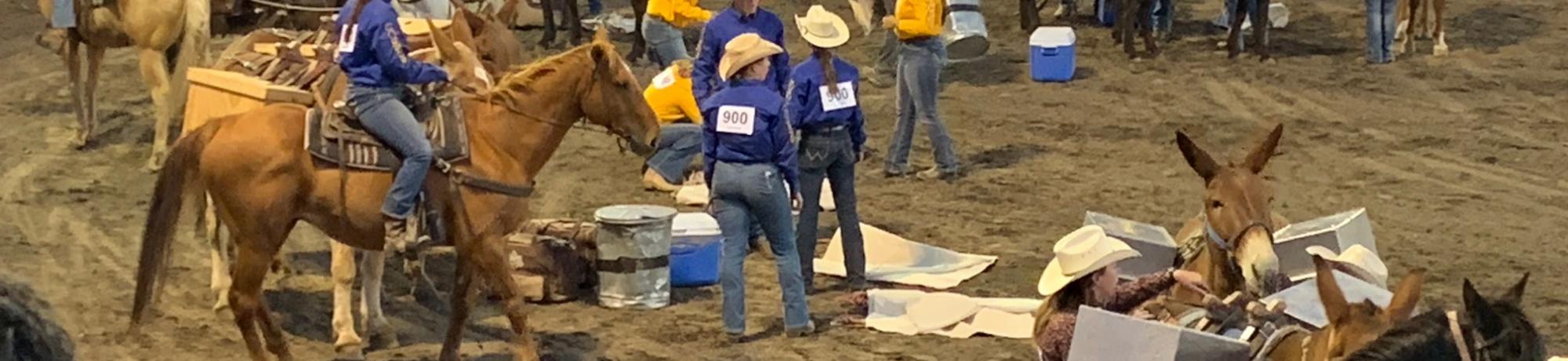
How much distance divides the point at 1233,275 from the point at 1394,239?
4288 millimetres

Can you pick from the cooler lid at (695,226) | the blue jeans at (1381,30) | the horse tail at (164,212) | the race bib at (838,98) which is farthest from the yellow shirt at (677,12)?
the blue jeans at (1381,30)

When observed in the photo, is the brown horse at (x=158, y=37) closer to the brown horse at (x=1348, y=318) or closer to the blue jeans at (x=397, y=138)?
the blue jeans at (x=397, y=138)

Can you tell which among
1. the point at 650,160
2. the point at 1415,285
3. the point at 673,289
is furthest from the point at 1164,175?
the point at 1415,285

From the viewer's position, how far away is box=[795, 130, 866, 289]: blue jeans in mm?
9109

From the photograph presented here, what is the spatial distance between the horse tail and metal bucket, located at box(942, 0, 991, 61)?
7.31 m

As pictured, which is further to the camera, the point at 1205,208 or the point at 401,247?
the point at 401,247

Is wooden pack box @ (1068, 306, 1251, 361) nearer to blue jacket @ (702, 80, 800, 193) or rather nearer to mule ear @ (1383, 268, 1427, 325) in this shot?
mule ear @ (1383, 268, 1427, 325)

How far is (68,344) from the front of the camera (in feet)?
8.34

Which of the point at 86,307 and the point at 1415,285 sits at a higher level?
the point at 1415,285

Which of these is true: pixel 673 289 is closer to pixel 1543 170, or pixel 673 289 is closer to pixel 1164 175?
pixel 1164 175

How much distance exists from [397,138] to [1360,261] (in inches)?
144

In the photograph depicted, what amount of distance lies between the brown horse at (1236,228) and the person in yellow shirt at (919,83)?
489cm

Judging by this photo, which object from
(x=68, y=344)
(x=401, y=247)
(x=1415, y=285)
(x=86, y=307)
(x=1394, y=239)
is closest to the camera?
(x=68, y=344)

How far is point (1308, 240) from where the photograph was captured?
736 cm
